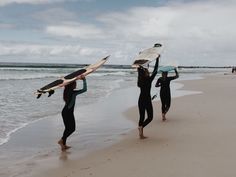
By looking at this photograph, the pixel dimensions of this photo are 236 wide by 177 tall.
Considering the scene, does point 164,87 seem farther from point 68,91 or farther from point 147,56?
point 68,91

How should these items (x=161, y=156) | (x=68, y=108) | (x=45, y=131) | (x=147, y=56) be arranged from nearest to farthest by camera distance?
(x=161, y=156) → (x=68, y=108) → (x=147, y=56) → (x=45, y=131)

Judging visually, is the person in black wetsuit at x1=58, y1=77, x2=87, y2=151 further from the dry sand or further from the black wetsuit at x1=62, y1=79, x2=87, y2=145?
the dry sand

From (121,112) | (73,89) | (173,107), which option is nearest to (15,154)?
(73,89)

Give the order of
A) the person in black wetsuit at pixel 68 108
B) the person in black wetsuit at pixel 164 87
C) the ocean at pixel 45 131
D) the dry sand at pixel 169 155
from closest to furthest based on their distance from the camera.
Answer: the dry sand at pixel 169 155, the ocean at pixel 45 131, the person in black wetsuit at pixel 68 108, the person in black wetsuit at pixel 164 87

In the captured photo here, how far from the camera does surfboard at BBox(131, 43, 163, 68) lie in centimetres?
920

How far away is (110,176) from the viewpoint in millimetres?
6188

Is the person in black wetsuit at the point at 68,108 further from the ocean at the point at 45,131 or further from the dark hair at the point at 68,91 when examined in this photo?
the ocean at the point at 45,131

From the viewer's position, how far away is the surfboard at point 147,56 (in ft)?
30.2

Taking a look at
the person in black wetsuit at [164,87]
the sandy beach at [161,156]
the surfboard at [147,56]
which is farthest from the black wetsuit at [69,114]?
the person in black wetsuit at [164,87]

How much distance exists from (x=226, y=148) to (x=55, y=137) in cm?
415

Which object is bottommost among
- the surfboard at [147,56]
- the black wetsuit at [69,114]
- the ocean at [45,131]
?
the ocean at [45,131]

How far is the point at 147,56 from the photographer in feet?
31.6

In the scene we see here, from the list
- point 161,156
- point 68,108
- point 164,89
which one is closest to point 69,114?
point 68,108

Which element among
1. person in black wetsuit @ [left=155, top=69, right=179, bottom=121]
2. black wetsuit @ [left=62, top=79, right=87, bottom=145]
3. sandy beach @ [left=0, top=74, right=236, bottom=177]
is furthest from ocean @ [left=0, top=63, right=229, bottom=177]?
person in black wetsuit @ [left=155, top=69, right=179, bottom=121]
